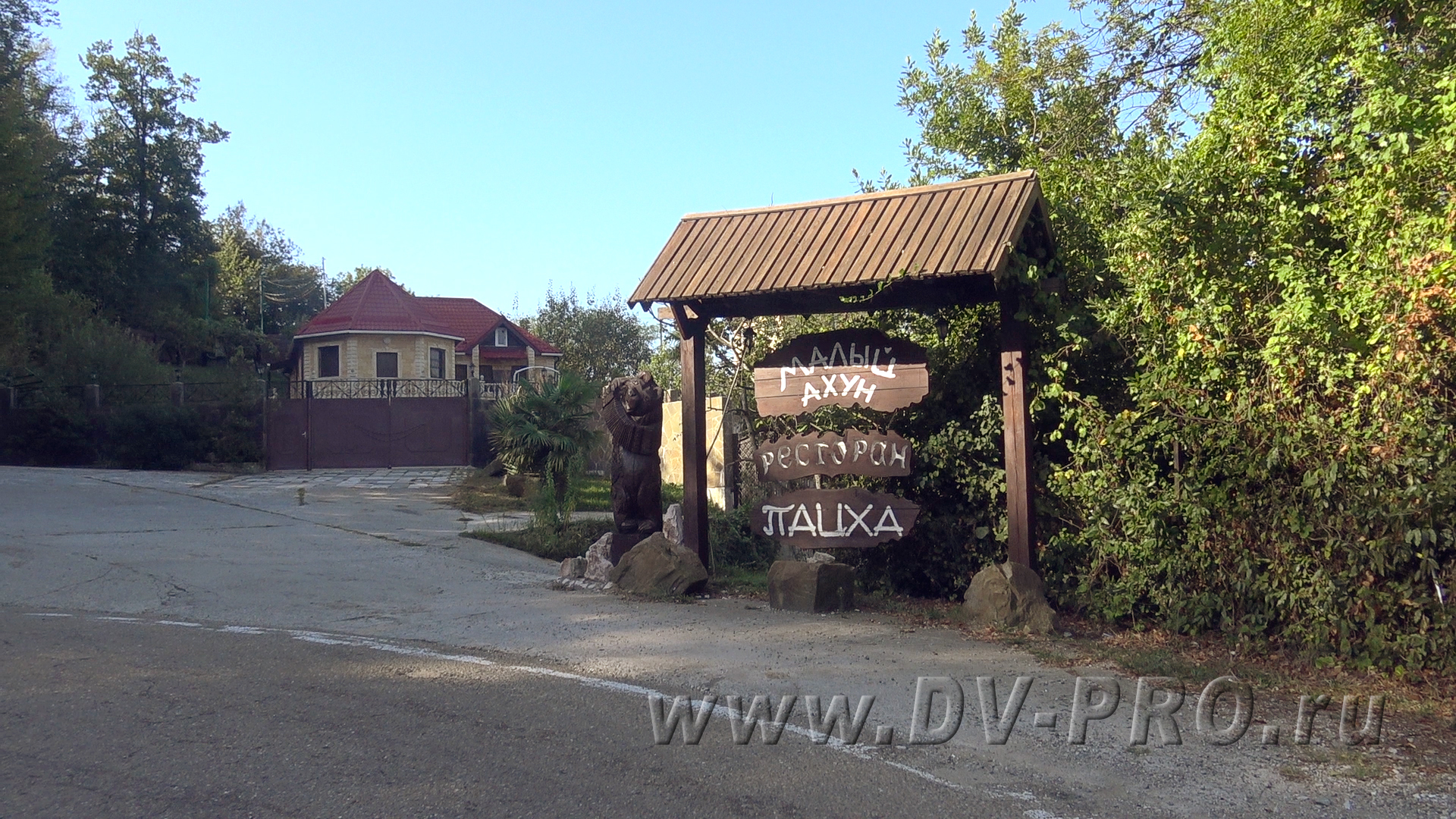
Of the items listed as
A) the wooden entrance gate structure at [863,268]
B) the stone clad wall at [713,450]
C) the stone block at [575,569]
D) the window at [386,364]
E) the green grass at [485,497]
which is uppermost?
the window at [386,364]

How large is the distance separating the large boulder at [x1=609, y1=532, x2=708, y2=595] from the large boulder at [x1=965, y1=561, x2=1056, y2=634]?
2361 mm

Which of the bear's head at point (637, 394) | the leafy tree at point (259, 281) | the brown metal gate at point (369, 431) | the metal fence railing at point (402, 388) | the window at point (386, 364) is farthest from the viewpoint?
the leafy tree at point (259, 281)

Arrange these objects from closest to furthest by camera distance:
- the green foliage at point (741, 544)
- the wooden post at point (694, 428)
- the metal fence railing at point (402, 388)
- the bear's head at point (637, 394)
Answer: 1. the wooden post at point (694, 428)
2. the bear's head at point (637, 394)
3. the green foliage at point (741, 544)
4. the metal fence railing at point (402, 388)

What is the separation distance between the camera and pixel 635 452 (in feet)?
32.1

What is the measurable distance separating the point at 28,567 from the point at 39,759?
6.57 m

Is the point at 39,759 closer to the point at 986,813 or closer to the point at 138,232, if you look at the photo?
the point at 986,813

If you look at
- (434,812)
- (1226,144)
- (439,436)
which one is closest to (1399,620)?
(1226,144)

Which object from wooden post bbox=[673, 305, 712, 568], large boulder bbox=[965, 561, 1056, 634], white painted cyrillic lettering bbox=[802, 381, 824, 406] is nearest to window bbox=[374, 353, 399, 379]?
wooden post bbox=[673, 305, 712, 568]

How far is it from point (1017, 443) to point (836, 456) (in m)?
1.49

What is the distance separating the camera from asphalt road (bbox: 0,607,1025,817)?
435 centimetres

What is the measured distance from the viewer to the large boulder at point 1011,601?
738 centimetres

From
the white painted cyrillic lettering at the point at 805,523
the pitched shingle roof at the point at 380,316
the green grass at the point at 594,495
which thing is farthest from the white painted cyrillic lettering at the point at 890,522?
the pitched shingle roof at the point at 380,316

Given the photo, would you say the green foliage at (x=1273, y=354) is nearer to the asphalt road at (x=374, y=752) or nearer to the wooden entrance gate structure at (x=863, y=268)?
the wooden entrance gate structure at (x=863, y=268)

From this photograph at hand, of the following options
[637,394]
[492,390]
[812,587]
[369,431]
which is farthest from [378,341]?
[812,587]
